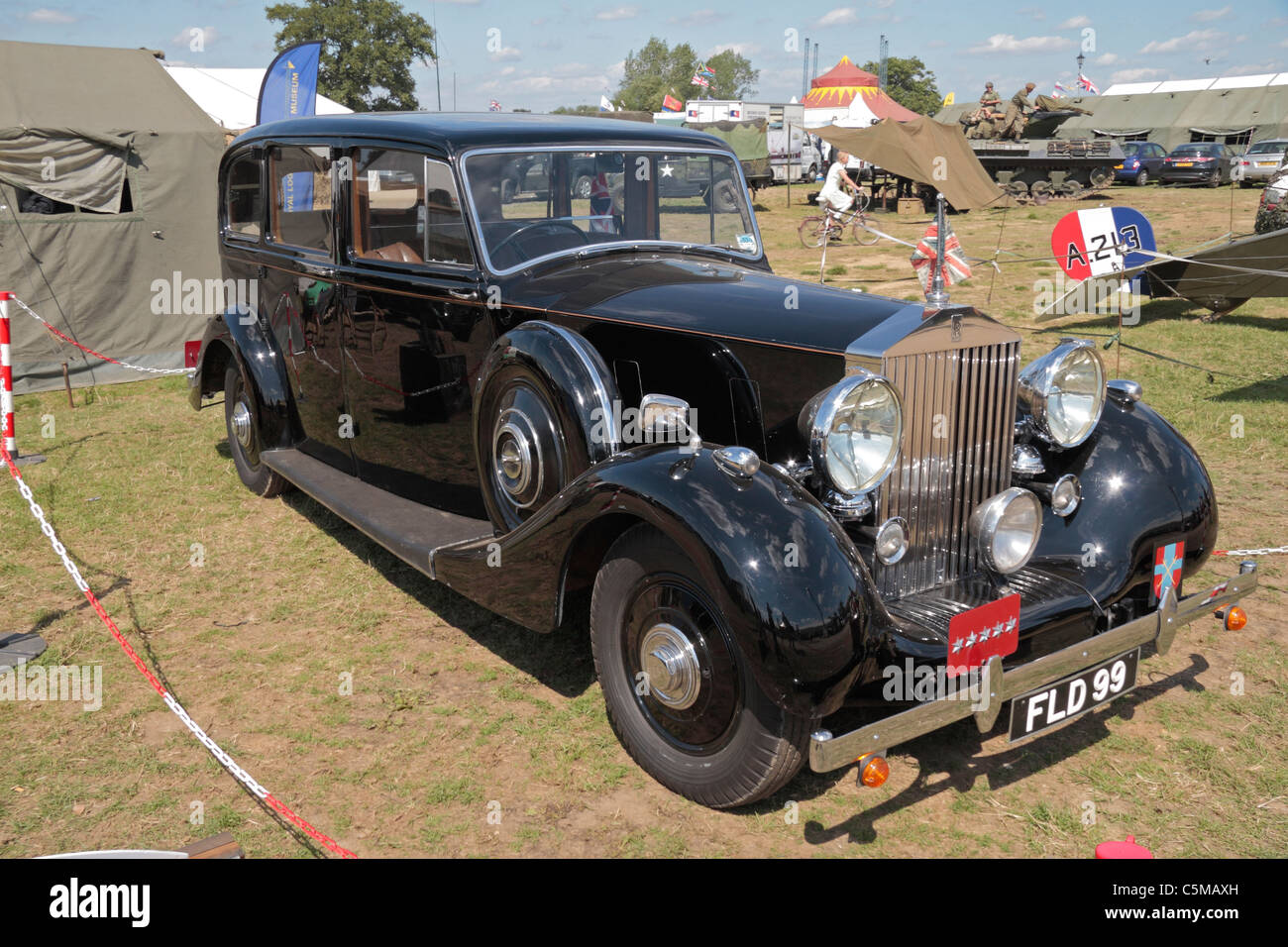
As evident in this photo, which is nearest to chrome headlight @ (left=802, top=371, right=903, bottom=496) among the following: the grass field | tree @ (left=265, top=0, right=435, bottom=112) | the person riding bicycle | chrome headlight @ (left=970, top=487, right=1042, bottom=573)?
chrome headlight @ (left=970, top=487, right=1042, bottom=573)

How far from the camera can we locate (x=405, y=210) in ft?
14.2

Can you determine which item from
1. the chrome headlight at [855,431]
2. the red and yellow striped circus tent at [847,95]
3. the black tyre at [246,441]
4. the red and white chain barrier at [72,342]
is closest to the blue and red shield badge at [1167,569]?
the chrome headlight at [855,431]

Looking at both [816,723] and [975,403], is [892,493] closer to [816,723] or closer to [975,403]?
[975,403]

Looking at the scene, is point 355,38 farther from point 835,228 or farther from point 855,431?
point 855,431

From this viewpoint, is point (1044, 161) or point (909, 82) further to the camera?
point (909, 82)

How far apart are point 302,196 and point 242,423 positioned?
5.24ft

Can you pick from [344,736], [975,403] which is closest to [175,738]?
[344,736]

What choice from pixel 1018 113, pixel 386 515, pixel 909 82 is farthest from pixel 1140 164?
pixel 909 82

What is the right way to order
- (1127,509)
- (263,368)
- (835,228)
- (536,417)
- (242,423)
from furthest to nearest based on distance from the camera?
(835,228) → (242,423) → (263,368) → (536,417) → (1127,509)

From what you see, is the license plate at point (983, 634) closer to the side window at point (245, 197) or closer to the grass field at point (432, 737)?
the grass field at point (432, 737)

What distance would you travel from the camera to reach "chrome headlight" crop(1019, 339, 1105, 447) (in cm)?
351

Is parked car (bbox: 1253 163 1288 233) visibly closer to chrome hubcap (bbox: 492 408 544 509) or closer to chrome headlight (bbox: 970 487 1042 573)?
chrome headlight (bbox: 970 487 1042 573)

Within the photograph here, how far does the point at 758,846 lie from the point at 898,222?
2203cm

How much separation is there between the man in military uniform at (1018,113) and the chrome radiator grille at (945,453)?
26686 millimetres
